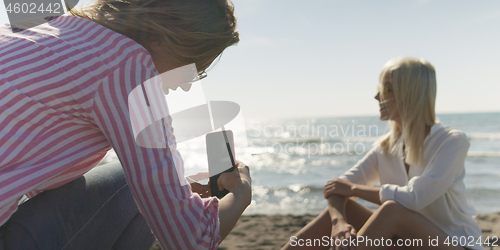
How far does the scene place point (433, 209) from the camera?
2.13 meters

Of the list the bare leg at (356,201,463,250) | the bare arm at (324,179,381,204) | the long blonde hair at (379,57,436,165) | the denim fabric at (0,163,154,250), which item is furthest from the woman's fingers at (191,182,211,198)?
the long blonde hair at (379,57,436,165)

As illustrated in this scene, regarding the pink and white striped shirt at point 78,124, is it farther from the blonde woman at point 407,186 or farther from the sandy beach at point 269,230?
the sandy beach at point 269,230

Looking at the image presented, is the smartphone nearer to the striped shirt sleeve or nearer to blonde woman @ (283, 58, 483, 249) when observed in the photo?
the striped shirt sleeve

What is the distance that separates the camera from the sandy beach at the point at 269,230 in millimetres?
3520

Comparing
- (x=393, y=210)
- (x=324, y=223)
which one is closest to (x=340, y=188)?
(x=324, y=223)

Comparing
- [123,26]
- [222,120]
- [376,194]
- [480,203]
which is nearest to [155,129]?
[123,26]

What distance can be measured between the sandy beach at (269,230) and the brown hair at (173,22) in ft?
8.94

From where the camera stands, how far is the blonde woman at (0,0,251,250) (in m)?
0.86

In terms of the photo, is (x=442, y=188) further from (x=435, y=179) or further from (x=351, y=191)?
(x=351, y=191)

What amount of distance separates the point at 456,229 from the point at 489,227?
265 cm

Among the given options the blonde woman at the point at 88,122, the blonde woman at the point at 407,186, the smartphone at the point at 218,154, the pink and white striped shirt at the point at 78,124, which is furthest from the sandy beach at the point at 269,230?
the pink and white striped shirt at the point at 78,124

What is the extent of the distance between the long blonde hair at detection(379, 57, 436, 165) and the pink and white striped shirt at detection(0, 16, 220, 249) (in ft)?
5.96

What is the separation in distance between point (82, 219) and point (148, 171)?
1.46 ft

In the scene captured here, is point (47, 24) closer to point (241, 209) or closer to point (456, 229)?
point (241, 209)
